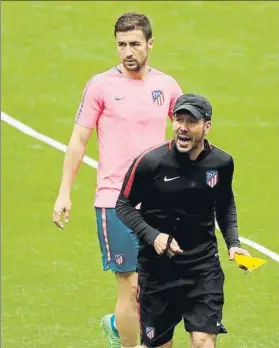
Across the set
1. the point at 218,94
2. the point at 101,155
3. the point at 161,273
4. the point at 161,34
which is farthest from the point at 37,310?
the point at 161,34

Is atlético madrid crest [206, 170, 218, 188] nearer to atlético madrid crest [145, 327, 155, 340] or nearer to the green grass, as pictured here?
atlético madrid crest [145, 327, 155, 340]

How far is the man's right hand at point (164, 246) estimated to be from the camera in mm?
8812

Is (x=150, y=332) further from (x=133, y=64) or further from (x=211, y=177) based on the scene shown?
(x=133, y=64)

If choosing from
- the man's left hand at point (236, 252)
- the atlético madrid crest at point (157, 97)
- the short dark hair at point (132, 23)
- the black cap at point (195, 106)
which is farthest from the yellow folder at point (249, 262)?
the short dark hair at point (132, 23)

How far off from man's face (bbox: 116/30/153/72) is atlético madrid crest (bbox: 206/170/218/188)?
145cm

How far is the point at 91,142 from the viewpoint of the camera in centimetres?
1669

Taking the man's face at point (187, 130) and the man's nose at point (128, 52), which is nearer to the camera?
the man's face at point (187, 130)

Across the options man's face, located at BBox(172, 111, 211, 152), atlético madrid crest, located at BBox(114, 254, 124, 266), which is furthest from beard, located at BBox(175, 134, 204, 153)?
atlético madrid crest, located at BBox(114, 254, 124, 266)

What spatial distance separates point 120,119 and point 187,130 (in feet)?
4.71

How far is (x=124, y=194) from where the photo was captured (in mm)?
9203

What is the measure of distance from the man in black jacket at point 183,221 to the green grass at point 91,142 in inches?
89.8

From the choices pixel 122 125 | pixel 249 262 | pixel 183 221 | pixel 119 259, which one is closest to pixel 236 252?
pixel 249 262

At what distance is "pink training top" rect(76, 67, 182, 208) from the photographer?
33.7 feet

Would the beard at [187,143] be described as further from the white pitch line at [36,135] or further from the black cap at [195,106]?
the white pitch line at [36,135]
